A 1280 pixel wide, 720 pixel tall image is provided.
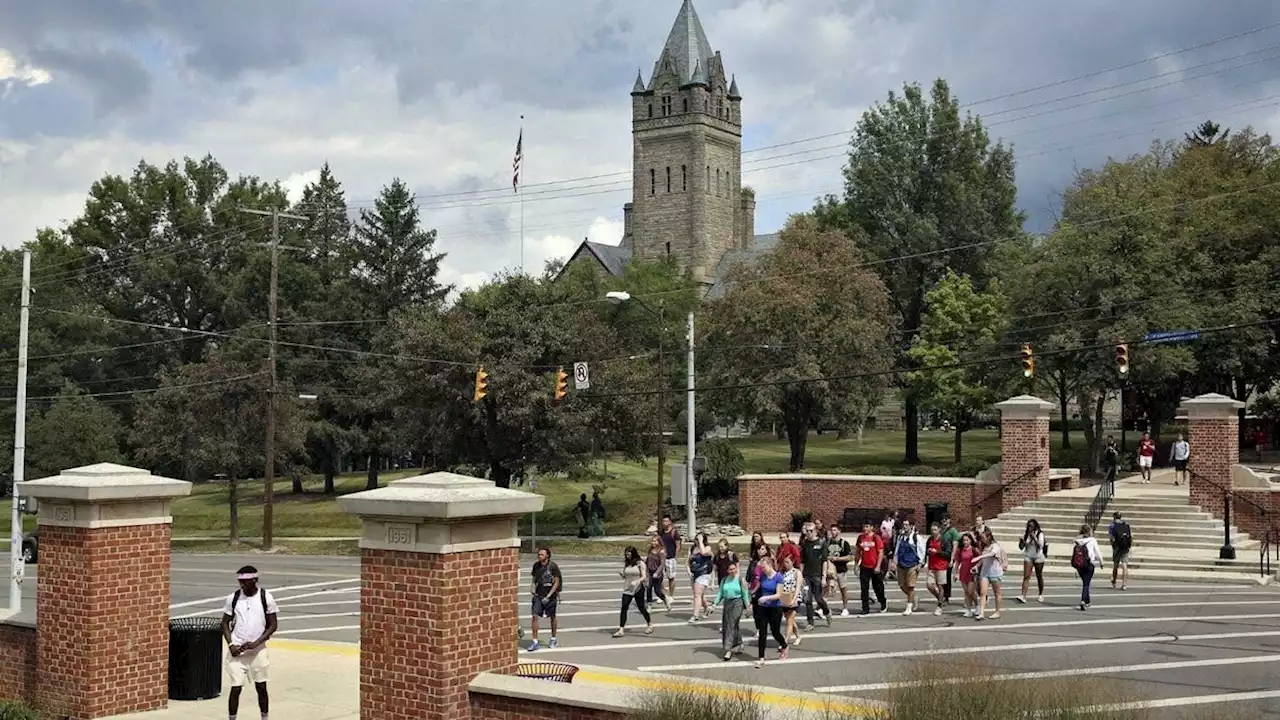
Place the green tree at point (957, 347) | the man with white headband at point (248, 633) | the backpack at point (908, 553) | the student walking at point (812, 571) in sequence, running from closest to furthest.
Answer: the man with white headband at point (248, 633)
the student walking at point (812, 571)
the backpack at point (908, 553)
the green tree at point (957, 347)

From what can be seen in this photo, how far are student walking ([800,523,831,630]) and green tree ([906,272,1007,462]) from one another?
29.3 meters

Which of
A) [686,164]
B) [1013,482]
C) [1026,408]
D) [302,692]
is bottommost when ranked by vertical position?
[302,692]

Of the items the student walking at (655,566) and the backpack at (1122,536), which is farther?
the backpack at (1122,536)

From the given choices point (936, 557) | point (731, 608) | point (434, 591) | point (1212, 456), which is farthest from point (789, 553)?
point (1212, 456)

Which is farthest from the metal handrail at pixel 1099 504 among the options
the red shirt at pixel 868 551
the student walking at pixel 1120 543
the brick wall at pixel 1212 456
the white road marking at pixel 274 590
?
the white road marking at pixel 274 590

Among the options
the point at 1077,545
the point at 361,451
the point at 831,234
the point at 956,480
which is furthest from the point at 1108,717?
the point at 361,451

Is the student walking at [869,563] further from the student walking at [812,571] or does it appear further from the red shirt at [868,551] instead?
the student walking at [812,571]

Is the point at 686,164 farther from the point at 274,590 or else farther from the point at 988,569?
the point at 988,569

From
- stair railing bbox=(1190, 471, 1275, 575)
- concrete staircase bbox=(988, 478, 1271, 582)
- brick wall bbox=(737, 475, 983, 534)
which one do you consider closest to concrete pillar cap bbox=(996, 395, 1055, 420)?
concrete staircase bbox=(988, 478, 1271, 582)

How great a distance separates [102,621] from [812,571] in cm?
1111

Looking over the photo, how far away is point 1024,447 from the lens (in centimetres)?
3334

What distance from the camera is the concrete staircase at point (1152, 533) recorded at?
26.6 m

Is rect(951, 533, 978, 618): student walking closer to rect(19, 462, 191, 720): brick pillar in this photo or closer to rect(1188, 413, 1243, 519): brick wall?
rect(1188, 413, 1243, 519): brick wall

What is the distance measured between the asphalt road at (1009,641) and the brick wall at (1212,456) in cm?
582
